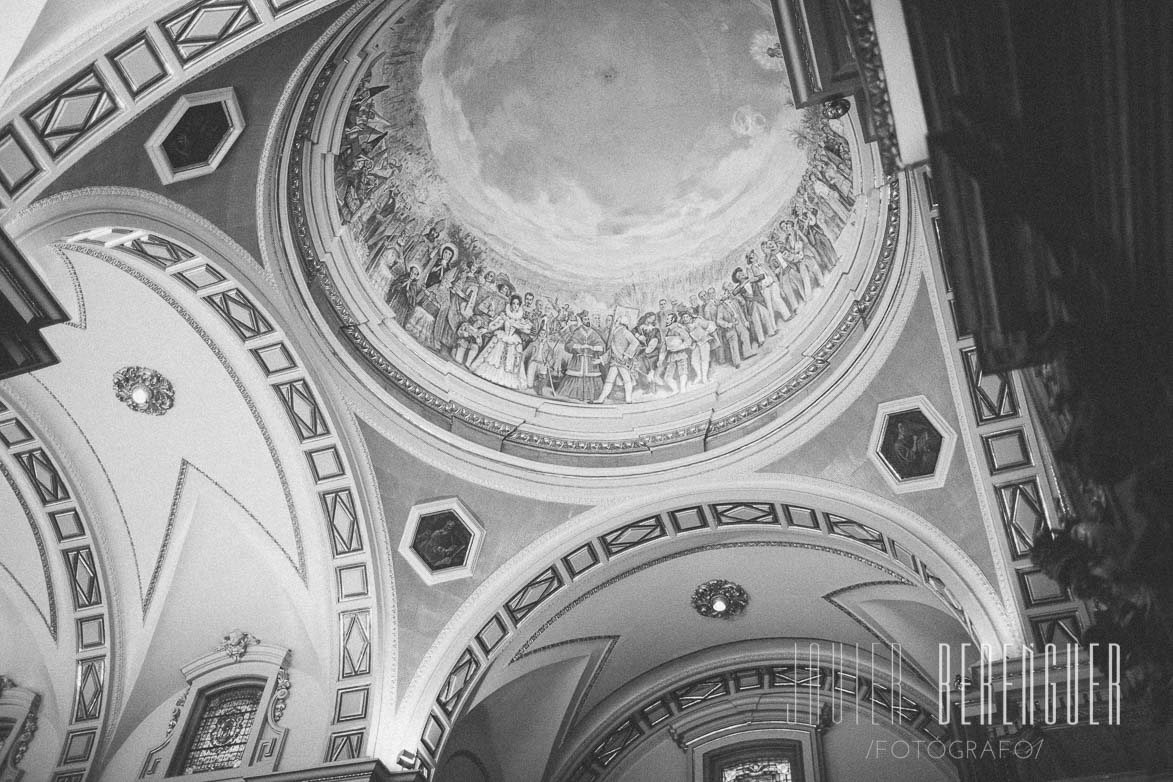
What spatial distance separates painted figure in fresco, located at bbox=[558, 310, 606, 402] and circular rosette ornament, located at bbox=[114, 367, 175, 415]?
5711 mm

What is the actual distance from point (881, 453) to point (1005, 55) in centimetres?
864

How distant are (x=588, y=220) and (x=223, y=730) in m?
9.52

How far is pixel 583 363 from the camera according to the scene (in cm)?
1703

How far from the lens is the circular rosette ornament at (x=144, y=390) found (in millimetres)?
15391

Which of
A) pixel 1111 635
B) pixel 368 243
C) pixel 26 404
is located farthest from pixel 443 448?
pixel 1111 635

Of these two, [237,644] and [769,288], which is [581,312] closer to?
[769,288]

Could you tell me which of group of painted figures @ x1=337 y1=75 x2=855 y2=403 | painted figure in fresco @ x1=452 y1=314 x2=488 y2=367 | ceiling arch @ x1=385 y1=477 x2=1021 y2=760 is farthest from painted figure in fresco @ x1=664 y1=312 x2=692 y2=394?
painted figure in fresco @ x1=452 y1=314 x2=488 y2=367

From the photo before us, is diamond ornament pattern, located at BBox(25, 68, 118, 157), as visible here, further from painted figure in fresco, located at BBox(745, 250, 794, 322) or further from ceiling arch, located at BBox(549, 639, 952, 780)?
ceiling arch, located at BBox(549, 639, 952, 780)

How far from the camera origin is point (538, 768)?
56.6ft

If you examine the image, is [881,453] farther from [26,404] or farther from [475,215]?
[26,404]

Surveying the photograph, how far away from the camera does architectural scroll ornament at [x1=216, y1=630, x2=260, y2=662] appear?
16.5 meters

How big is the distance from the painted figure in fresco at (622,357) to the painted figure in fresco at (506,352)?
132 centimetres

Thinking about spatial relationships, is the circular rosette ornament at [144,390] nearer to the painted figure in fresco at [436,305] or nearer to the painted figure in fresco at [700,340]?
the painted figure in fresco at [436,305]

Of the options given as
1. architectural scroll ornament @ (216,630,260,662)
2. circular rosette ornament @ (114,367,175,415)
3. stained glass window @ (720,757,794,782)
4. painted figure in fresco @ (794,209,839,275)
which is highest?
painted figure in fresco @ (794,209,839,275)
